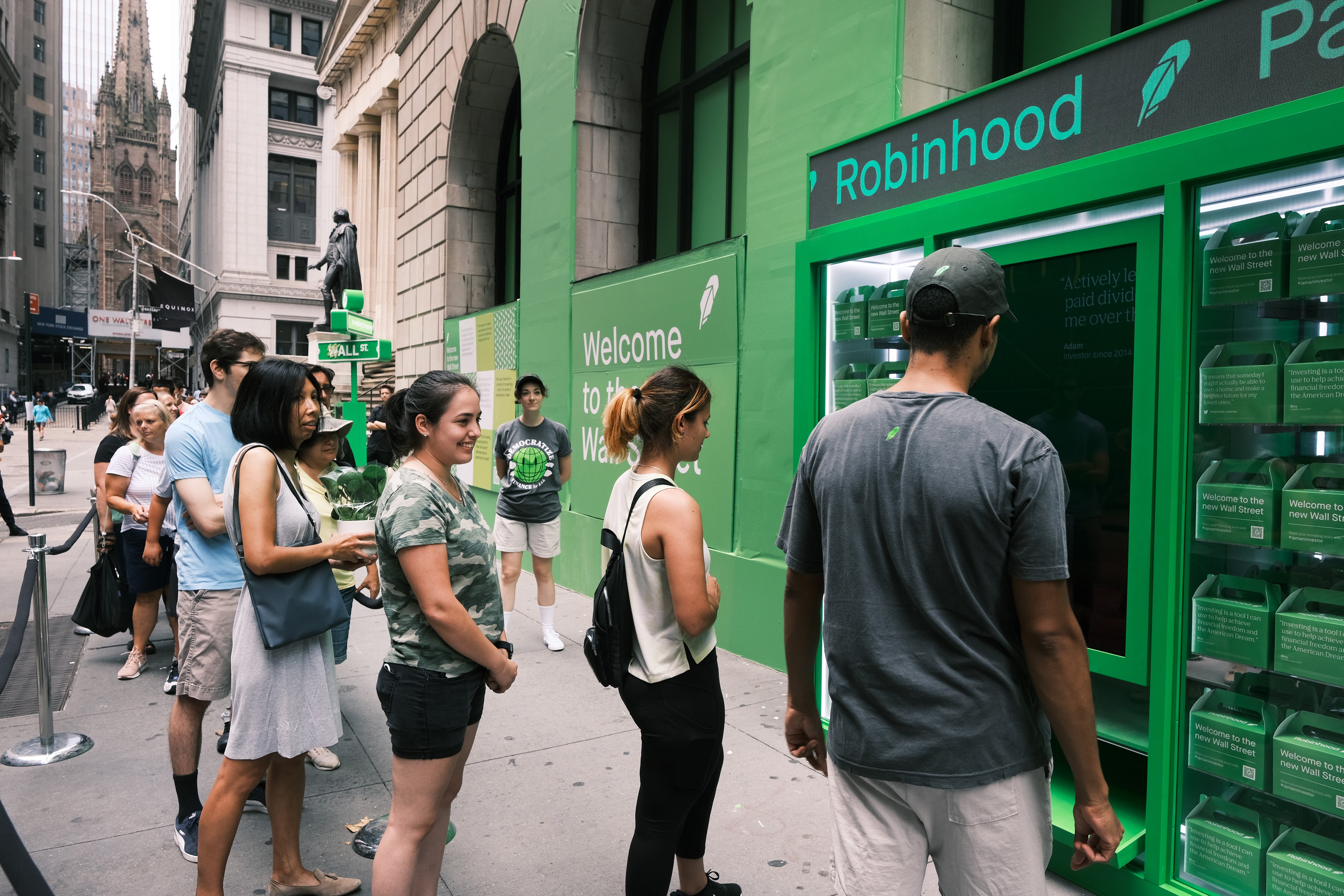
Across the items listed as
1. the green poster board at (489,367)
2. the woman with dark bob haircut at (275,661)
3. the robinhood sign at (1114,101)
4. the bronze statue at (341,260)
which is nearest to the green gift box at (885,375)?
the robinhood sign at (1114,101)

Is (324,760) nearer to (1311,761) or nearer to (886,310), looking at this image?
(886,310)

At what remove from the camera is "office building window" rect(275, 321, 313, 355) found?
150 ft

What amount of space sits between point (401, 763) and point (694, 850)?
98cm

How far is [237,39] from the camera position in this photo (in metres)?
44.8

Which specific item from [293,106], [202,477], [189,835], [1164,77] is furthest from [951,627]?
[293,106]

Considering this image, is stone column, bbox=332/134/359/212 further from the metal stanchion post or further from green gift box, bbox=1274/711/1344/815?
green gift box, bbox=1274/711/1344/815

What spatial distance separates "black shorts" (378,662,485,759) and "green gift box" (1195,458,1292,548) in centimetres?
239

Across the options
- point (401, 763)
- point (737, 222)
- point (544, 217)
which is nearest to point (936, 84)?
point (737, 222)

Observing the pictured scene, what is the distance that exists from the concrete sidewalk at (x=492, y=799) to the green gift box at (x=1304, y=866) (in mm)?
681

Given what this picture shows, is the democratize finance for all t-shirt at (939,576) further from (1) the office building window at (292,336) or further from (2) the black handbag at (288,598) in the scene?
(1) the office building window at (292,336)

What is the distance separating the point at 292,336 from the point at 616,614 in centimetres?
4869

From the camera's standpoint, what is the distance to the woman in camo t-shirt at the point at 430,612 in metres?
2.26

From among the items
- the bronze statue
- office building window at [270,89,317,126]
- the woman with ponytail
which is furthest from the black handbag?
office building window at [270,89,317,126]

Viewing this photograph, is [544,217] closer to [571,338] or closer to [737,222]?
[571,338]
